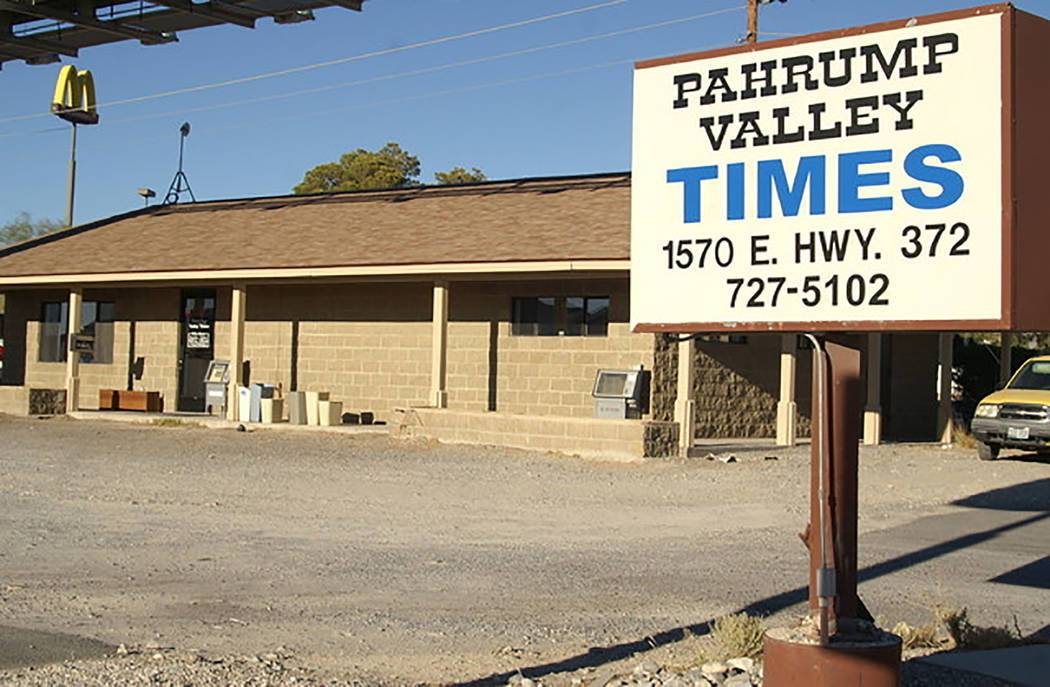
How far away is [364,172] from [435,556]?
64.6m

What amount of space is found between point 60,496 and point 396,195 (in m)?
16.8

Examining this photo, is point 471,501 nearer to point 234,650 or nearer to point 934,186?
point 234,650

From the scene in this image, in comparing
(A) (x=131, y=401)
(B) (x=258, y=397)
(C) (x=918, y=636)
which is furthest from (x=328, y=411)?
(C) (x=918, y=636)

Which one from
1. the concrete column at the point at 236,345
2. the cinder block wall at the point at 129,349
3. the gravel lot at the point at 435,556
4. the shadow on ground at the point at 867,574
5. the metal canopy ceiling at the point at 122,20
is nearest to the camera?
the shadow on ground at the point at 867,574

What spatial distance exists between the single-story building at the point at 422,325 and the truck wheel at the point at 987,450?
2583mm

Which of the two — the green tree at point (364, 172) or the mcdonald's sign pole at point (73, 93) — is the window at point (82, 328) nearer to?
the mcdonald's sign pole at point (73, 93)

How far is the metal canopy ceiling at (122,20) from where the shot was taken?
10.5m

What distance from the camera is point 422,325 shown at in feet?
81.5

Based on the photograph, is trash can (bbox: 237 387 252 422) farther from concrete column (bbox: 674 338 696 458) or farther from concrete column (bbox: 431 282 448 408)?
concrete column (bbox: 674 338 696 458)

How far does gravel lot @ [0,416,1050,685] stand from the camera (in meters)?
7.23

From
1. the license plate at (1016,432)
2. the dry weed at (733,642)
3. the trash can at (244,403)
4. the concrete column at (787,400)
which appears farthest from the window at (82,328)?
the dry weed at (733,642)

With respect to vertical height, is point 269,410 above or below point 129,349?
below

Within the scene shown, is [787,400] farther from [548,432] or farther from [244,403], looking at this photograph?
[244,403]

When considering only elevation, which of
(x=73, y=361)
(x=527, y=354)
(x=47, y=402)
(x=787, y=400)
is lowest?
(x=47, y=402)
